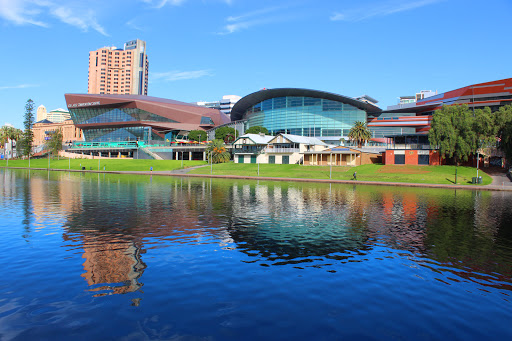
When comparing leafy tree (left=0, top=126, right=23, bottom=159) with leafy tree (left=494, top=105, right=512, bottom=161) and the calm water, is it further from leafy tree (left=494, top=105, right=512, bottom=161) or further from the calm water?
leafy tree (left=494, top=105, right=512, bottom=161)

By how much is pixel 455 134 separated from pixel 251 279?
75135mm

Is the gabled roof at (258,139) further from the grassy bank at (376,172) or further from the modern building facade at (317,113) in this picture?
the modern building facade at (317,113)

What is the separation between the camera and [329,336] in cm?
806

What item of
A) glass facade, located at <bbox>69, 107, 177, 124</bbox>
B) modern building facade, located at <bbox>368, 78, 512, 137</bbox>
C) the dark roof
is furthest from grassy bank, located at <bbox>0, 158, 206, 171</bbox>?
modern building facade, located at <bbox>368, 78, 512, 137</bbox>

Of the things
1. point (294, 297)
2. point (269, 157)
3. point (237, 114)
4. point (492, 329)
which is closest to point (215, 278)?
point (294, 297)

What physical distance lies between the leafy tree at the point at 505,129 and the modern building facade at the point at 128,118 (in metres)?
113

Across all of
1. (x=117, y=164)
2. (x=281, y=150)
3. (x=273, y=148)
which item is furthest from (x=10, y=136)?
(x=281, y=150)

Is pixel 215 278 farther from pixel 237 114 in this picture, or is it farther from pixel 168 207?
pixel 237 114

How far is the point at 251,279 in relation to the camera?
1159 cm

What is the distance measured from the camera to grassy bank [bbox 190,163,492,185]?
207 feet

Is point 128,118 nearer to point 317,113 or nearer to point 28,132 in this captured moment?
point 28,132

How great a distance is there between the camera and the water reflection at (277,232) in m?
13.4

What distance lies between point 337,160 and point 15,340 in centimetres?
8702

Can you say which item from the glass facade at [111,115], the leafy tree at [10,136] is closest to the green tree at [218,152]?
the glass facade at [111,115]
